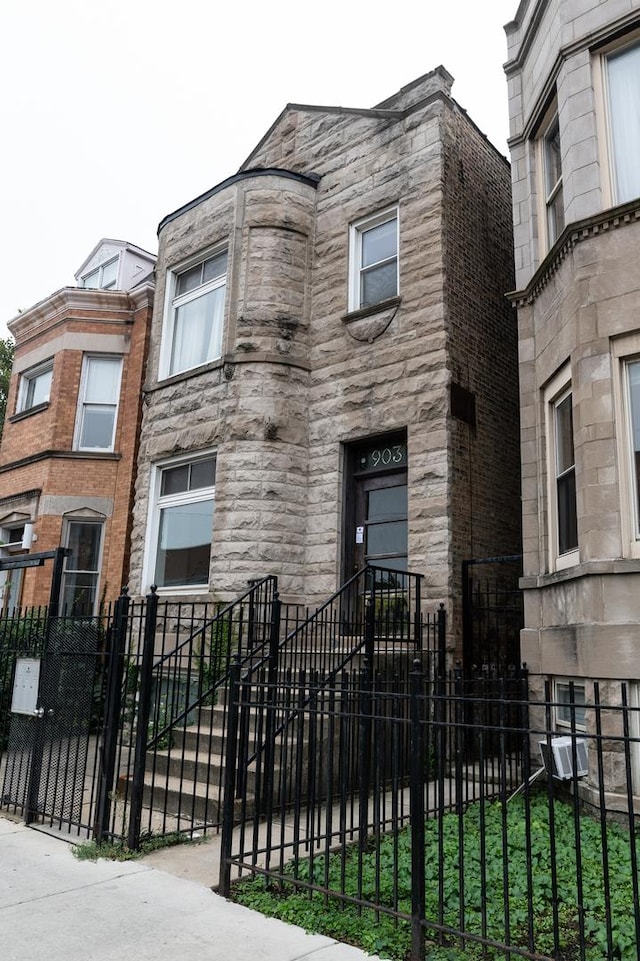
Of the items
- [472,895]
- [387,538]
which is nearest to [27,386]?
[387,538]

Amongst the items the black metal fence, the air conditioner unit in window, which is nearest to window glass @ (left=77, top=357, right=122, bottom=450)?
the black metal fence

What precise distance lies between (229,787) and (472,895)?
5.75 ft

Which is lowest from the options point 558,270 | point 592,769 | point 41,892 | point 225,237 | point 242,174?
point 41,892

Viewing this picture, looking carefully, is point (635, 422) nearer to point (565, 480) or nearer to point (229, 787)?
point (565, 480)

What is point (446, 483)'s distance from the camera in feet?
31.7

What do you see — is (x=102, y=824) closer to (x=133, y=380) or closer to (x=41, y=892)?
(x=41, y=892)

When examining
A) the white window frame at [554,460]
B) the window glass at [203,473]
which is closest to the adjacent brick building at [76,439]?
the window glass at [203,473]

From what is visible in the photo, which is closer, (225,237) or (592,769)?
(592,769)

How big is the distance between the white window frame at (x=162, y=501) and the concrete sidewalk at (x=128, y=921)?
6184mm

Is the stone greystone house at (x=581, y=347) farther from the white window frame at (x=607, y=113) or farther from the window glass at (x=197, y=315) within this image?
the window glass at (x=197, y=315)

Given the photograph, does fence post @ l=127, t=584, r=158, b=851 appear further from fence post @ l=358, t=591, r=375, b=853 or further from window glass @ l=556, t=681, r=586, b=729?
window glass @ l=556, t=681, r=586, b=729

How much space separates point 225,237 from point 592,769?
9.58m

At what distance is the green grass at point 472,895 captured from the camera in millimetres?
4137

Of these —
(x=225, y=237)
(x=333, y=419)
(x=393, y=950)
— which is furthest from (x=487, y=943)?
(x=225, y=237)
